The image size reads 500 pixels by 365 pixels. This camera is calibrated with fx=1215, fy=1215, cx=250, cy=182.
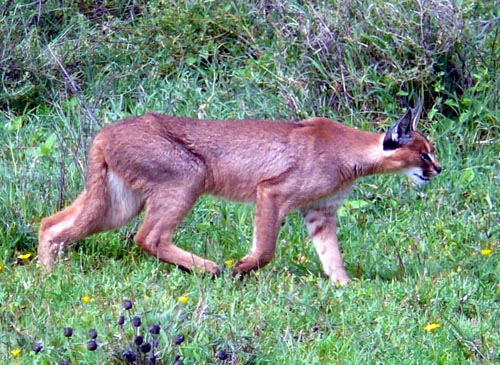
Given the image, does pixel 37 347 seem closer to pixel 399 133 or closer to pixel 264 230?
pixel 264 230

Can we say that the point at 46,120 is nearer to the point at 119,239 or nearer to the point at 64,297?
the point at 119,239

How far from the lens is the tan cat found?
8.47 m

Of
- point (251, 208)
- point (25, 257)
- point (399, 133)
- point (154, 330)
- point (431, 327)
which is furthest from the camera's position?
point (251, 208)

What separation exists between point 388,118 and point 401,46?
64 centimetres

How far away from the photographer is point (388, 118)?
10.7 m

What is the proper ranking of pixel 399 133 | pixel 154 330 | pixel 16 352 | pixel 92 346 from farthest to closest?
pixel 399 133
pixel 16 352
pixel 154 330
pixel 92 346

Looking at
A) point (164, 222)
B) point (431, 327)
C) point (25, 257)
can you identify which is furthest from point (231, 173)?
point (431, 327)

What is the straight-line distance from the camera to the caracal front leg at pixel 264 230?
8.35 meters

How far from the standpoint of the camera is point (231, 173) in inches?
345

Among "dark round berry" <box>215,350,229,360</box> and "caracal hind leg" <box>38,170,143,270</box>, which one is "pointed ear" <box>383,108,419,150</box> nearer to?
"caracal hind leg" <box>38,170,143,270</box>

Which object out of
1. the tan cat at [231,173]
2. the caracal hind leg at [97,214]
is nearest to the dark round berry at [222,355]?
the tan cat at [231,173]

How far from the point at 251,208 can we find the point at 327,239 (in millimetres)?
1013

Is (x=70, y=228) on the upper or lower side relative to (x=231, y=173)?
lower

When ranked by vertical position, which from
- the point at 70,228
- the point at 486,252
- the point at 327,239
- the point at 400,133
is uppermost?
the point at 400,133
